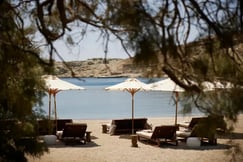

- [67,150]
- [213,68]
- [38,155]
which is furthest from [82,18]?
[67,150]

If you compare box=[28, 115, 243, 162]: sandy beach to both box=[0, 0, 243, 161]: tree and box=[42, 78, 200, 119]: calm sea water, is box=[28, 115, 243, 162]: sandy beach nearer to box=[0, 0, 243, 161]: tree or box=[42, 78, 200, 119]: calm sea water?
box=[42, 78, 200, 119]: calm sea water

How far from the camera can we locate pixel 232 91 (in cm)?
481

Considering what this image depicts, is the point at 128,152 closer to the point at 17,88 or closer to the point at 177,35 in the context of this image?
the point at 17,88

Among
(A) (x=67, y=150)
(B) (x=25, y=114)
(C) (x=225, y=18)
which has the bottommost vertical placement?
(A) (x=67, y=150)

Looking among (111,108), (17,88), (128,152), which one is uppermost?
(17,88)

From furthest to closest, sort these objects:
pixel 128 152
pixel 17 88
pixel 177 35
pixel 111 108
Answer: pixel 111 108
pixel 128 152
pixel 17 88
pixel 177 35

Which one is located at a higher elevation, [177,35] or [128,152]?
[177,35]

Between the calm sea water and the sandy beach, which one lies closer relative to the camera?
the sandy beach

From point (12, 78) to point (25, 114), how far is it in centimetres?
120

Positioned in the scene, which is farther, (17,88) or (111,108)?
(111,108)

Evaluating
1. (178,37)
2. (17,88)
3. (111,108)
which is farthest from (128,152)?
(111,108)

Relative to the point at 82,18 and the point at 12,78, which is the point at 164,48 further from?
the point at 12,78

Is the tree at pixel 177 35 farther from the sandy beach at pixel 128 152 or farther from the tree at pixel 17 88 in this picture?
the sandy beach at pixel 128 152

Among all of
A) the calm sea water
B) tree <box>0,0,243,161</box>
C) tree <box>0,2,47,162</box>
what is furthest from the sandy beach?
tree <box>0,0,243,161</box>
